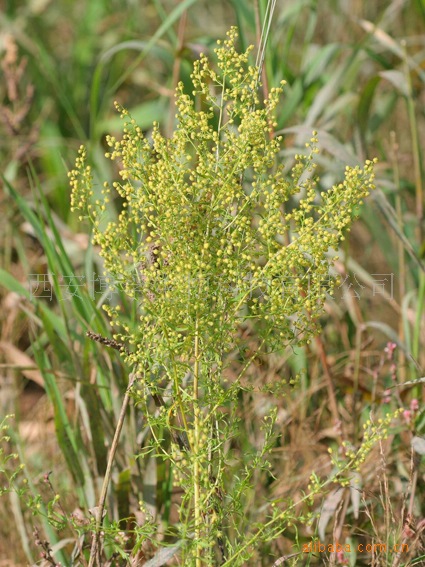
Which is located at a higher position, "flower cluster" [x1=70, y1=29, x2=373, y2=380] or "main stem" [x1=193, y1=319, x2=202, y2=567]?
"flower cluster" [x1=70, y1=29, x2=373, y2=380]

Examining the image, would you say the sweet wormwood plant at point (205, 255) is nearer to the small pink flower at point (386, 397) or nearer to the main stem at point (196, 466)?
the main stem at point (196, 466)

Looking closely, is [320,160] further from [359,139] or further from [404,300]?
[404,300]

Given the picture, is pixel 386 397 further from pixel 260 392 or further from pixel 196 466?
pixel 196 466

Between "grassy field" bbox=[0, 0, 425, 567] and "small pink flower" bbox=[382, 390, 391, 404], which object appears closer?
"grassy field" bbox=[0, 0, 425, 567]

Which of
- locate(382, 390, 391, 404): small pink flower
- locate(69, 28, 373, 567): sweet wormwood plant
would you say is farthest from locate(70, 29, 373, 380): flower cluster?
locate(382, 390, 391, 404): small pink flower

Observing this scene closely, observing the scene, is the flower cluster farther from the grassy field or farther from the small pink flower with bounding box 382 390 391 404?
the small pink flower with bounding box 382 390 391 404

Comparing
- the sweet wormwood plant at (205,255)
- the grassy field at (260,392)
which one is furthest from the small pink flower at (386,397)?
the sweet wormwood plant at (205,255)

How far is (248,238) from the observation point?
1101 mm

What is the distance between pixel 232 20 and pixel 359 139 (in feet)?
6.51

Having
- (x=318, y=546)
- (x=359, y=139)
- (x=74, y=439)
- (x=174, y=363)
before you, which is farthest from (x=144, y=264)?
(x=359, y=139)

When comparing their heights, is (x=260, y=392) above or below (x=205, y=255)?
below

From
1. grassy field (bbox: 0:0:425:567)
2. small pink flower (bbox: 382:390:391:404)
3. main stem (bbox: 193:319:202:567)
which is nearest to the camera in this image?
main stem (bbox: 193:319:202:567)

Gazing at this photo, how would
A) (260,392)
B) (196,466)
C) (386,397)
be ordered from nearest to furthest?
(196,466) → (260,392) → (386,397)

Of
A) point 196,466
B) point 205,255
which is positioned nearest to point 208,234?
A: point 205,255
